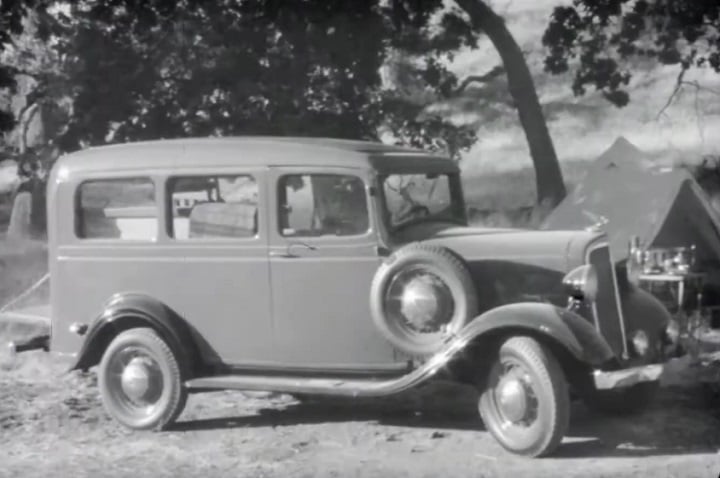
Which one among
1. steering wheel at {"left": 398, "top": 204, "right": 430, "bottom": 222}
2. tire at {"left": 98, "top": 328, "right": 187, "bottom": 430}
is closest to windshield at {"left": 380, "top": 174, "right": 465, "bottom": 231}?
steering wheel at {"left": 398, "top": 204, "right": 430, "bottom": 222}

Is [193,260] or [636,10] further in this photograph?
[636,10]

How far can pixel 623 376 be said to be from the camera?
12.4ft

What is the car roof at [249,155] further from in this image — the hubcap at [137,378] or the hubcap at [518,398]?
the hubcap at [518,398]

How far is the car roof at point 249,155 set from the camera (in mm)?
4340

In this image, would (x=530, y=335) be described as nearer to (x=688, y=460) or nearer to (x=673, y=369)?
(x=688, y=460)

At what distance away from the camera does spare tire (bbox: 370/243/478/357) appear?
3.90 m

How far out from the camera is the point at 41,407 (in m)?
5.12

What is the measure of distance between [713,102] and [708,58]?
0.26 meters

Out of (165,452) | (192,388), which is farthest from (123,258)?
(165,452)

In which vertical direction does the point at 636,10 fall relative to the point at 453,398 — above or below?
above

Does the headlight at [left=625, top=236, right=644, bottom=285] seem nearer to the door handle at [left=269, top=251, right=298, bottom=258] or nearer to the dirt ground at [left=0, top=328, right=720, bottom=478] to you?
the dirt ground at [left=0, top=328, right=720, bottom=478]

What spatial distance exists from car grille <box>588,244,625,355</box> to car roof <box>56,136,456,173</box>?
89cm

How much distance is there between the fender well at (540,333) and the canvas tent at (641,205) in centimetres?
223

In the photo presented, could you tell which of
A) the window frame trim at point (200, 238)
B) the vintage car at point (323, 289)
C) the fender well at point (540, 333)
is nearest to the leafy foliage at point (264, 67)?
the vintage car at point (323, 289)
